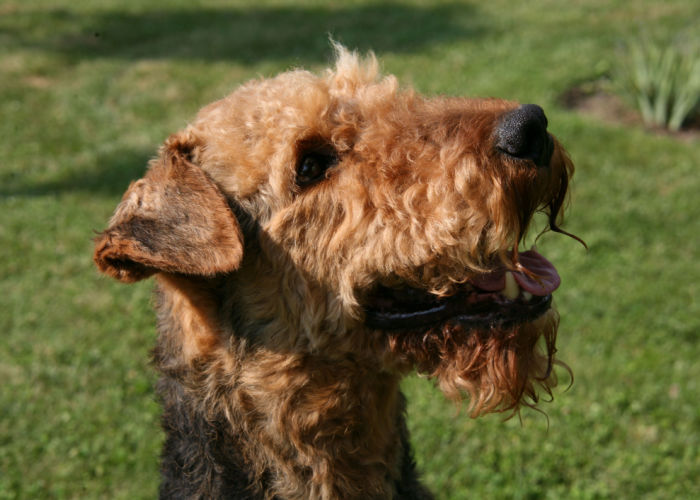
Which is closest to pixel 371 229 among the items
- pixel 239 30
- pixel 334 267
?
pixel 334 267

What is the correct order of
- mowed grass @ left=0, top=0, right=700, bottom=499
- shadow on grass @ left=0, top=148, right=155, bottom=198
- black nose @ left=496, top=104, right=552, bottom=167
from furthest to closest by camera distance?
shadow on grass @ left=0, top=148, right=155, bottom=198, mowed grass @ left=0, top=0, right=700, bottom=499, black nose @ left=496, top=104, right=552, bottom=167

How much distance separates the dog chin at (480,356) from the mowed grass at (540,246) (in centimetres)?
149

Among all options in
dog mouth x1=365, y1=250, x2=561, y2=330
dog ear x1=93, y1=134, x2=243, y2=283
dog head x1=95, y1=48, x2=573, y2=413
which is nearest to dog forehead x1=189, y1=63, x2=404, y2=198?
dog head x1=95, y1=48, x2=573, y2=413

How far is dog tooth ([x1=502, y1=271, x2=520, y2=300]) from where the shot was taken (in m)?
2.64

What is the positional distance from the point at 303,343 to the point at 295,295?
0.20 meters

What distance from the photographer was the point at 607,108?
8.99 meters

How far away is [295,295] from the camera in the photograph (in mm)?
2668

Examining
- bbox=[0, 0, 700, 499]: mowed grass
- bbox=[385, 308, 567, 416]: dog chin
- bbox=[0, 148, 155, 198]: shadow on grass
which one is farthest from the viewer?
bbox=[0, 148, 155, 198]: shadow on grass

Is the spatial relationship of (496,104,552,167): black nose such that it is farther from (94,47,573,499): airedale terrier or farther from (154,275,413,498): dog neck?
(154,275,413,498): dog neck

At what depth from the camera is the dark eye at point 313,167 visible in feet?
8.64

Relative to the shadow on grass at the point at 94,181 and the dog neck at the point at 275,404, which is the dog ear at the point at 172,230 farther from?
the shadow on grass at the point at 94,181

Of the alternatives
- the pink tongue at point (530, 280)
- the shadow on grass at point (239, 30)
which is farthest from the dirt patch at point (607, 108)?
the pink tongue at point (530, 280)

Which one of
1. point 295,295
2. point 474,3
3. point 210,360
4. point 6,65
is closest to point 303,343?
point 295,295

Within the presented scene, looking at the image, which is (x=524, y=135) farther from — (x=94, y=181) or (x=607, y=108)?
(x=607, y=108)
